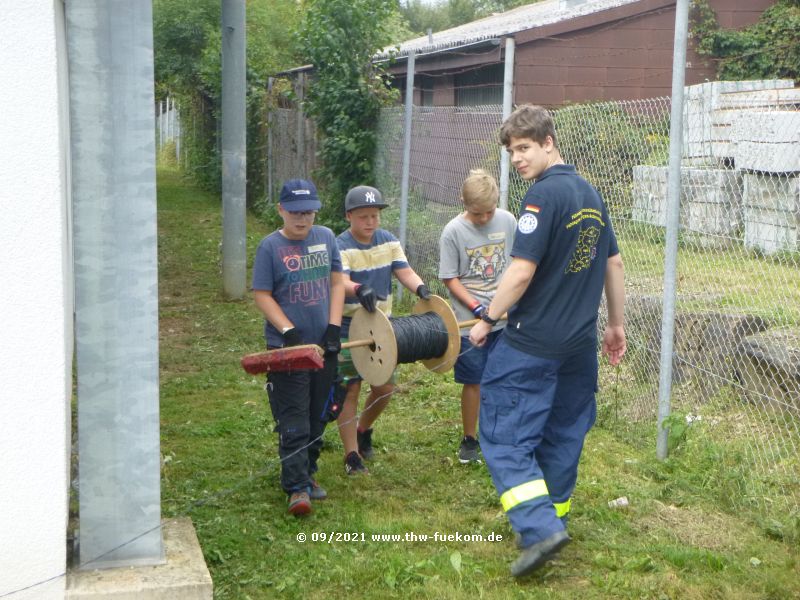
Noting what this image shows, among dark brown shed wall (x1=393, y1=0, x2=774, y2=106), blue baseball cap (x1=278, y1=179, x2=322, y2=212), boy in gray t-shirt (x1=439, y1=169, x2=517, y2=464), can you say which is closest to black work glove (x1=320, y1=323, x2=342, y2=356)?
blue baseball cap (x1=278, y1=179, x2=322, y2=212)

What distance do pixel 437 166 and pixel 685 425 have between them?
504 centimetres

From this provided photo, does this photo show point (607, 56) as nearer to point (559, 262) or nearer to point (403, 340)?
point (403, 340)

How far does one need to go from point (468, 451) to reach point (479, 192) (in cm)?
163

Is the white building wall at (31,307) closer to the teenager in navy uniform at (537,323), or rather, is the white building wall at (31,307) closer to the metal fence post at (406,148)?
the teenager in navy uniform at (537,323)

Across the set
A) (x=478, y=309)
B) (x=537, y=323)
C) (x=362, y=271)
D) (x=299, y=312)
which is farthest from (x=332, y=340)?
(x=537, y=323)

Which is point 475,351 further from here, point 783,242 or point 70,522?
point 70,522

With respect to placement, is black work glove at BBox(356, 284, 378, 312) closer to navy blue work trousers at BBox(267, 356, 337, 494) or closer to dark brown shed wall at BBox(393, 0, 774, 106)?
navy blue work trousers at BBox(267, 356, 337, 494)

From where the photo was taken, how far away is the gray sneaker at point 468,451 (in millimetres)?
6145

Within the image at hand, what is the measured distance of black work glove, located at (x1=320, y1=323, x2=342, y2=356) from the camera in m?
5.36

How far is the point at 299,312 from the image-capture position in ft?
17.7

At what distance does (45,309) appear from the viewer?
3586 mm

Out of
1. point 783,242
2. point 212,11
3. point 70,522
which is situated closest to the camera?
point 70,522

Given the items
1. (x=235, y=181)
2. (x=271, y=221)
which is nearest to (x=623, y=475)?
(x=235, y=181)

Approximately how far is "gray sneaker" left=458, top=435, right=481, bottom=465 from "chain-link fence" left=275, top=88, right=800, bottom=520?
109 cm
